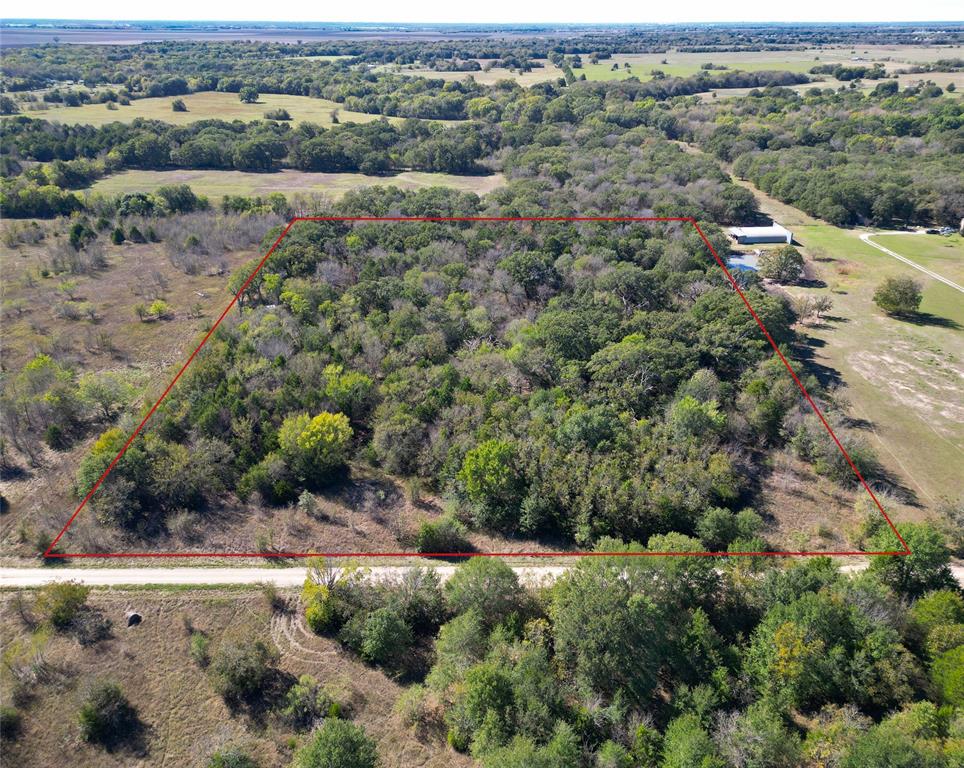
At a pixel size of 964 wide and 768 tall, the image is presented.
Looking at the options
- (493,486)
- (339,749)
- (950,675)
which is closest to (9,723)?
(339,749)

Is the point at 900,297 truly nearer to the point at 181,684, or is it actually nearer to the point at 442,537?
the point at 442,537

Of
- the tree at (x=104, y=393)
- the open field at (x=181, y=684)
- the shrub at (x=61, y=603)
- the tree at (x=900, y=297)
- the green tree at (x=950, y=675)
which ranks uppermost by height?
the tree at (x=900, y=297)

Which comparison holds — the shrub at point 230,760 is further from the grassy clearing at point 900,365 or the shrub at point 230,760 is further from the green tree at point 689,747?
the grassy clearing at point 900,365

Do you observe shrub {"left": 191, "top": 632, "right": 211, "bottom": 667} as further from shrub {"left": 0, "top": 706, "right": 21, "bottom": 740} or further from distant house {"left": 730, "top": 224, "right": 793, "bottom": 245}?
distant house {"left": 730, "top": 224, "right": 793, "bottom": 245}

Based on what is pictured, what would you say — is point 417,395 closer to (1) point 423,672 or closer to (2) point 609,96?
(1) point 423,672

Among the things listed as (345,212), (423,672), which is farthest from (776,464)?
(345,212)

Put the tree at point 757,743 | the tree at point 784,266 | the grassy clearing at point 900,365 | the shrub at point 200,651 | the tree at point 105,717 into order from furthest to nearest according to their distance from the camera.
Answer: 1. the tree at point 784,266
2. the grassy clearing at point 900,365
3. the shrub at point 200,651
4. the tree at point 105,717
5. the tree at point 757,743

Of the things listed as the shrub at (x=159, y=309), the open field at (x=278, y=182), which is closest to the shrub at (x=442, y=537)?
the shrub at (x=159, y=309)

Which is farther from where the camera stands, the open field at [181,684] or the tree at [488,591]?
Result: the tree at [488,591]
